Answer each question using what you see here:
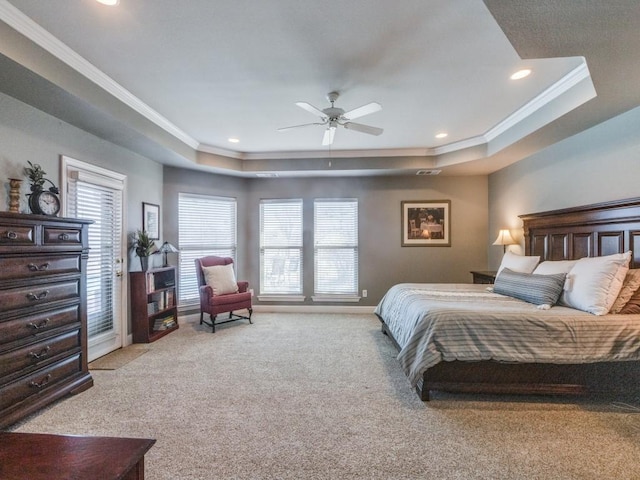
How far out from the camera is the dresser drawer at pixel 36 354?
211cm

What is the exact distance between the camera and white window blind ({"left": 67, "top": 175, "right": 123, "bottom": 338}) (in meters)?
3.37

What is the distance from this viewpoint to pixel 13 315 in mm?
2170

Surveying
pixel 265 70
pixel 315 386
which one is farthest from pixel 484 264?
pixel 265 70

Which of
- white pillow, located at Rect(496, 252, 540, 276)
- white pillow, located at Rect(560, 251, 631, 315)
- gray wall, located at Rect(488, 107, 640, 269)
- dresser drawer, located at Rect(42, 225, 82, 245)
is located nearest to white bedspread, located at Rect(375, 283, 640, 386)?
white pillow, located at Rect(560, 251, 631, 315)

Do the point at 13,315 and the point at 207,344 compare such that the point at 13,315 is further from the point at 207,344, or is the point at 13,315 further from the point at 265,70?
the point at 265,70

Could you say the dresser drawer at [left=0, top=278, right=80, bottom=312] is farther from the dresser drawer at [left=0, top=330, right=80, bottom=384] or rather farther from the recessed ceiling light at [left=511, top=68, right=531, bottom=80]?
the recessed ceiling light at [left=511, top=68, right=531, bottom=80]

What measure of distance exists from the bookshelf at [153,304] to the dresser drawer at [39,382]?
4.54 feet

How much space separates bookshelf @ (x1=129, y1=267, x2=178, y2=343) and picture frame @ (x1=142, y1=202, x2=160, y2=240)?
1.89ft

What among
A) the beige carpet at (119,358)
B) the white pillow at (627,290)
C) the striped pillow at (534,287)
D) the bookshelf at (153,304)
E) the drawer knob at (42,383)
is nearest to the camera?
the drawer knob at (42,383)

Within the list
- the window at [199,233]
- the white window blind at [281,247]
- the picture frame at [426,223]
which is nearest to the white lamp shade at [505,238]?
the picture frame at [426,223]

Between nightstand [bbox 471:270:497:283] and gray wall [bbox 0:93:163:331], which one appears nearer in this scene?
gray wall [bbox 0:93:163:331]

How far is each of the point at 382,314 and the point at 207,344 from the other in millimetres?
2285

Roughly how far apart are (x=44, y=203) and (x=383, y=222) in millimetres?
4627

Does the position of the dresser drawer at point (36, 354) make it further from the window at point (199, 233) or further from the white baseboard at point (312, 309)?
the white baseboard at point (312, 309)
